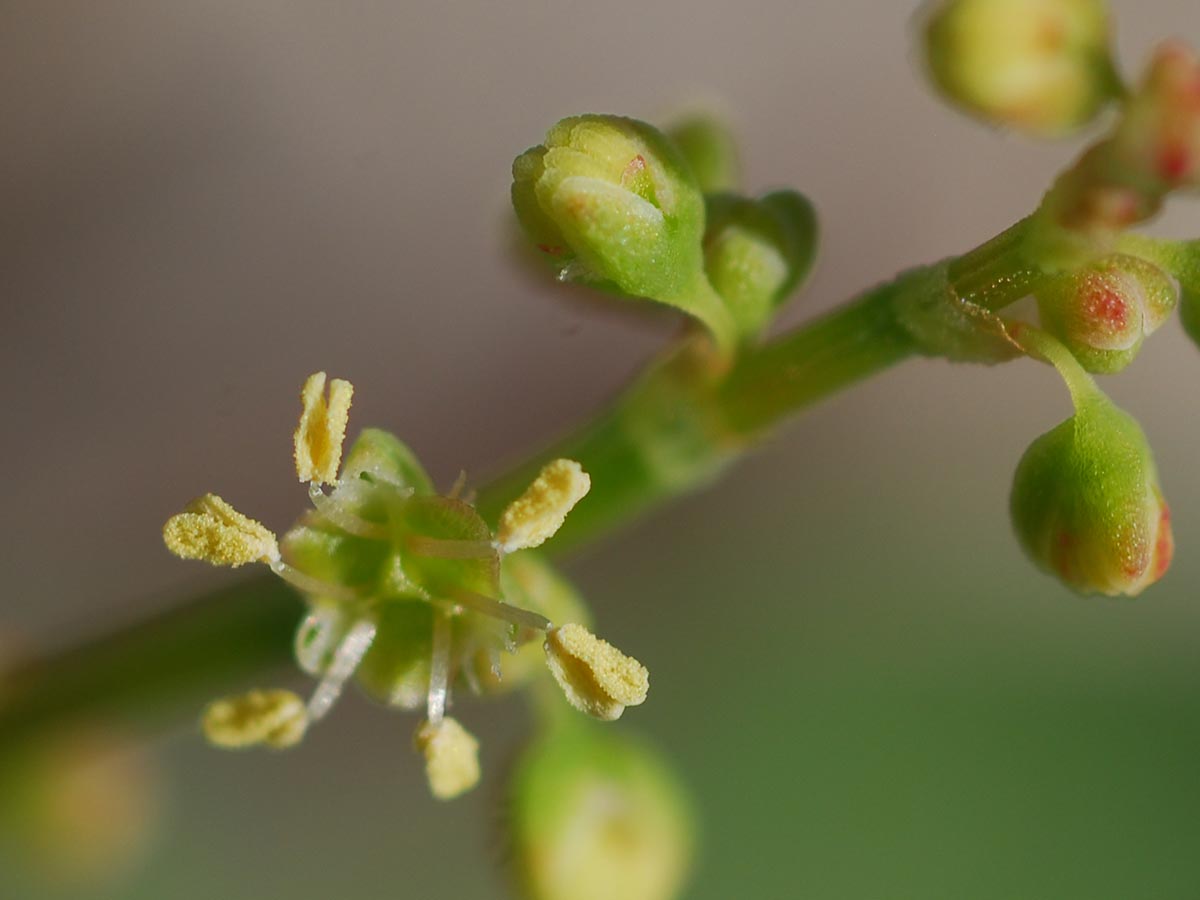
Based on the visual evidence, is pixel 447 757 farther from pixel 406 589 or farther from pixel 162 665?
pixel 162 665

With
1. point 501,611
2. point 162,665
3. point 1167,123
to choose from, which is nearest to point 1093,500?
point 1167,123

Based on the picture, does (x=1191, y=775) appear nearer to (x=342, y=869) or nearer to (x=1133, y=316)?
(x=342, y=869)

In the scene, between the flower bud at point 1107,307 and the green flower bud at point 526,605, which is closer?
the flower bud at point 1107,307

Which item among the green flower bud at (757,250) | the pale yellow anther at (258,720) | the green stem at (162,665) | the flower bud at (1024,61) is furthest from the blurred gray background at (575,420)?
the flower bud at (1024,61)

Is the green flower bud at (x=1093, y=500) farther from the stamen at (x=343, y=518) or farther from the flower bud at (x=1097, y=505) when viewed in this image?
the stamen at (x=343, y=518)

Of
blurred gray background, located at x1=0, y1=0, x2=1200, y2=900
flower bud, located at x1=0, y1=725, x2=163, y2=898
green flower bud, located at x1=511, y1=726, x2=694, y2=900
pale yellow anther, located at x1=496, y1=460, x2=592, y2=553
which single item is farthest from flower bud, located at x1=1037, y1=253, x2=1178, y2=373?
blurred gray background, located at x1=0, y1=0, x2=1200, y2=900

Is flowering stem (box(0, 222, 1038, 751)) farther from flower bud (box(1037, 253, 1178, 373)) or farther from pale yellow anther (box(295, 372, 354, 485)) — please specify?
pale yellow anther (box(295, 372, 354, 485))

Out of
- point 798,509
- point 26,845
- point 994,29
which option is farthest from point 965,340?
point 798,509

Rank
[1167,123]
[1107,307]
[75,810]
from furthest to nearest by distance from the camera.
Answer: [75,810] → [1107,307] → [1167,123]
